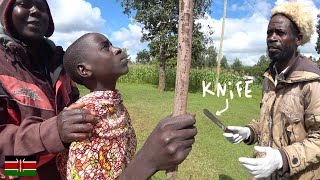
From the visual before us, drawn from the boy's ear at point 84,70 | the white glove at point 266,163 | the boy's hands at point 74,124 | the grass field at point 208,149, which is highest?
the boy's ear at point 84,70

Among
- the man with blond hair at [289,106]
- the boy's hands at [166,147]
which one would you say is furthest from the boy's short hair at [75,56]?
the man with blond hair at [289,106]

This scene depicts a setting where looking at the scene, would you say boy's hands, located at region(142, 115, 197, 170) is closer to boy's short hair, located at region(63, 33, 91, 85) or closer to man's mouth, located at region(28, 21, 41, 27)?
boy's short hair, located at region(63, 33, 91, 85)

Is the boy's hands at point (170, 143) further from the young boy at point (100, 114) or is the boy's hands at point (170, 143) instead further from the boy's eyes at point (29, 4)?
the boy's eyes at point (29, 4)

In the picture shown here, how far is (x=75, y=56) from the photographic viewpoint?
1490 mm

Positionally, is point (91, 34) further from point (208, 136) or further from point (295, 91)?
point (208, 136)

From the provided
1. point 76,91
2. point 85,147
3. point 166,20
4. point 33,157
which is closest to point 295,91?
point 76,91

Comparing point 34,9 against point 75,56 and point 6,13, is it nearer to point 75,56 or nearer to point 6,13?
point 6,13

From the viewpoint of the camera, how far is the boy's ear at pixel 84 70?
1467mm

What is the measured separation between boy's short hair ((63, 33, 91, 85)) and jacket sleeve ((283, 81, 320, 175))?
1.64 m

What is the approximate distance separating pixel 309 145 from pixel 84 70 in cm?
174

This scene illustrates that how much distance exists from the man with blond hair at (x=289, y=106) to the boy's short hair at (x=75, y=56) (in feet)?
4.78

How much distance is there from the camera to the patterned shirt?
1.19 m

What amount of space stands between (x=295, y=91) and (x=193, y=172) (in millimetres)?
3611

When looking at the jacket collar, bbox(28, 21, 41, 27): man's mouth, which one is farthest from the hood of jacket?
the jacket collar
